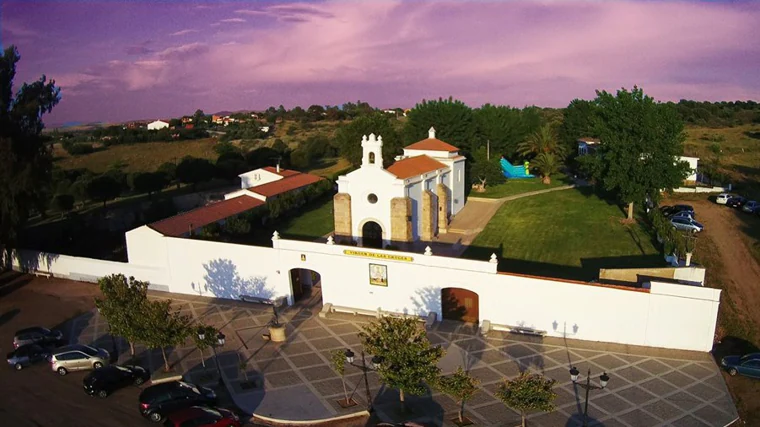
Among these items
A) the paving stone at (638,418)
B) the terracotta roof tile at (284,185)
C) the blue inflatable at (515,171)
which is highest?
the terracotta roof tile at (284,185)

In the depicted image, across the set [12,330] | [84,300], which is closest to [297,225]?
[84,300]

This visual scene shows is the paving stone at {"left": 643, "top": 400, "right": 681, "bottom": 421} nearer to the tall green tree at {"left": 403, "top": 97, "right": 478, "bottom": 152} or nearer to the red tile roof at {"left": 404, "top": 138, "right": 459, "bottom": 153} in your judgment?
the red tile roof at {"left": 404, "top": 138, "right": 459, "bottom": 153}

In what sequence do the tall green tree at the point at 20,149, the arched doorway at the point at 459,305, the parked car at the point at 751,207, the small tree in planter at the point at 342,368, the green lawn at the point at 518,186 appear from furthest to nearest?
the green lawn at the point at 518,186 < the parked car at the point at 751,207 < the tall green tree at the point at 20,149 < the arched doorway at the point at 459,305 < the small tree in planter at the point at 342,368

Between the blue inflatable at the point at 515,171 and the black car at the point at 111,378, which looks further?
the blue inflatable at the point at 515,171

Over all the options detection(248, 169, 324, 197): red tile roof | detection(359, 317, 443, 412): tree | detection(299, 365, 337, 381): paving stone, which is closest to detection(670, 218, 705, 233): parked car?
detection(359, 317, 443, 412): tree

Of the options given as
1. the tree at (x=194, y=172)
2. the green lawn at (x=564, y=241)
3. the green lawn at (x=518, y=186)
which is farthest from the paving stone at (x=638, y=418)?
the tree at (x=194, y=172)

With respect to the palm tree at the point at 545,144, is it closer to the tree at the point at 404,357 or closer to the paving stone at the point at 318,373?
the paving stone at the point at 318,373
